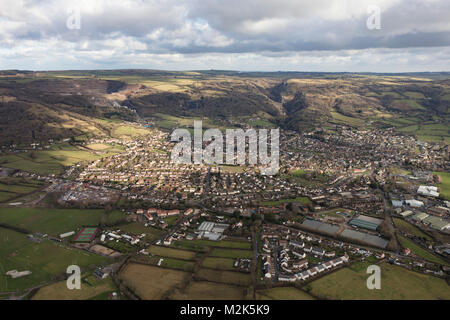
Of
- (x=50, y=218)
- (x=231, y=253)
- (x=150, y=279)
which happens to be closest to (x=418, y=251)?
(x=231, y=253)

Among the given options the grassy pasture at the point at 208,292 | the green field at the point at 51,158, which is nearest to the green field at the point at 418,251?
the grassy pasture at the point at 208,292

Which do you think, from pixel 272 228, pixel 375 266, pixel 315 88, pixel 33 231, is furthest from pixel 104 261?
pixel 315 88

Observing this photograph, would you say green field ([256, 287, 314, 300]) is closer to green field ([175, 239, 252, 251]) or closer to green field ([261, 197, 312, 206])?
green field ([175, 239, 252, 251])

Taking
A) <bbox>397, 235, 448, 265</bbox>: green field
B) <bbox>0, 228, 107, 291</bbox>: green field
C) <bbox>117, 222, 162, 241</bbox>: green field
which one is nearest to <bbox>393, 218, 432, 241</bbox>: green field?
<bbox>397, 235, 448, 265</bbox>: green field
